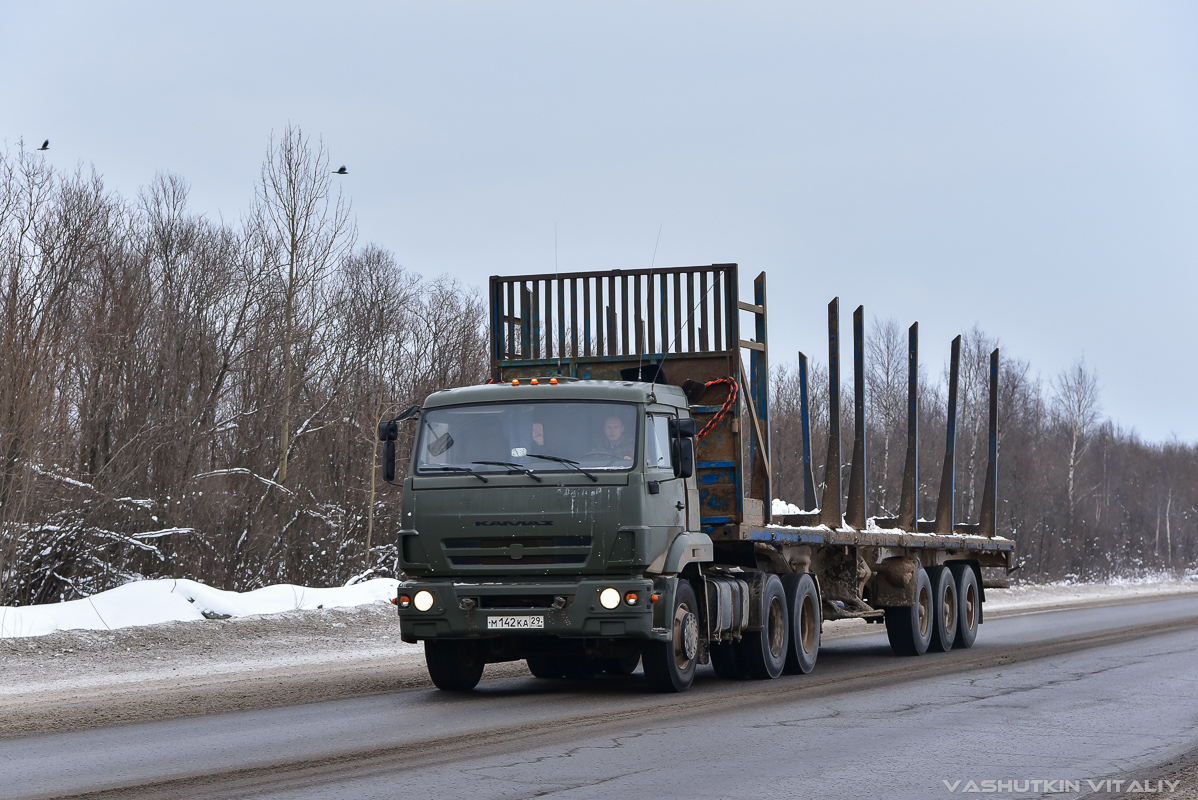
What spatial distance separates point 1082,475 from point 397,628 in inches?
3215

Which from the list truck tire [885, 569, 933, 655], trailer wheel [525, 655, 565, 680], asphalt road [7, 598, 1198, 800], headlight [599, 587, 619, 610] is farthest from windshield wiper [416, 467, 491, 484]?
truck tire [885, 569, 933, 655]

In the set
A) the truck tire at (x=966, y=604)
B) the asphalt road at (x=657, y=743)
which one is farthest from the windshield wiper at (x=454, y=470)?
the truck tire at (x=966, y=604)

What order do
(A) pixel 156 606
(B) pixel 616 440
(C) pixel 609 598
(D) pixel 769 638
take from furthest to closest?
(A) pixel 156 606 < (D) pixel 769 638 < (B) pixel 616 440 < (C) pixel 609 598

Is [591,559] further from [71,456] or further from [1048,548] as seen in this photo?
[1048,548]

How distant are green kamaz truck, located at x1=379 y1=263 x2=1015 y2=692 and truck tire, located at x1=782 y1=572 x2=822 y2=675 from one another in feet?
0.08

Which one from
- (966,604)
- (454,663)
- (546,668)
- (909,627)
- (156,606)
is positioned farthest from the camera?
(966,604)

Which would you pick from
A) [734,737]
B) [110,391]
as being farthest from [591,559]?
[110,391]

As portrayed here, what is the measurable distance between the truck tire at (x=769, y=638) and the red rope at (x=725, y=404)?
176cm

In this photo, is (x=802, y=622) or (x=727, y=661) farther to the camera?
(x=802, y=622)

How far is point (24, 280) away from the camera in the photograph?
23.8 meters

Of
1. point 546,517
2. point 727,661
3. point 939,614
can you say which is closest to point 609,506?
point 546,517

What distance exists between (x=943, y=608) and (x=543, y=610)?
9451 millimetres

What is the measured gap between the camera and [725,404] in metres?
13.4

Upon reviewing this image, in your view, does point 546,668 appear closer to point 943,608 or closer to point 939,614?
point 939,614
